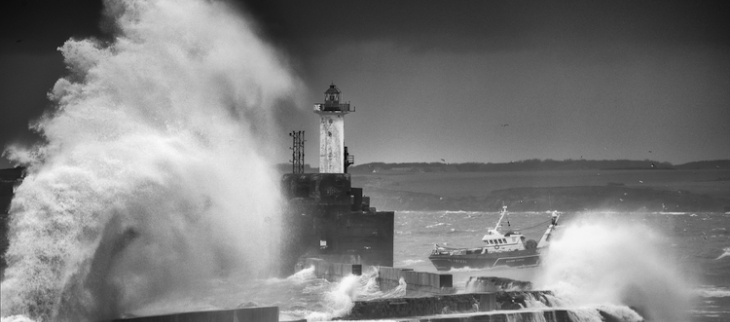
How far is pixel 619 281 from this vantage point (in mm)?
31250

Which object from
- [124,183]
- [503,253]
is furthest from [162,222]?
[503,253]

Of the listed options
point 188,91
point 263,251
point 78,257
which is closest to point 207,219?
point 188,91

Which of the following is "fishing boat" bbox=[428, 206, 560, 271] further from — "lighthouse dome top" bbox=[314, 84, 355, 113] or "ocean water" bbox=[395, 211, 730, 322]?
"lighthouse dome top" bbox=[314, 84, 355, 113]

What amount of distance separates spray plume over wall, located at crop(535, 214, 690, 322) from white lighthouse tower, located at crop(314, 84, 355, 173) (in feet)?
27.8

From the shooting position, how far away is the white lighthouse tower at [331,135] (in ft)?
124

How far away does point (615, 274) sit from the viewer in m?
31.7

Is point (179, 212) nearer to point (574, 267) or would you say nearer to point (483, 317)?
point (483, 317)

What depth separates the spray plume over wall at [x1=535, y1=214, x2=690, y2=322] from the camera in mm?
30016

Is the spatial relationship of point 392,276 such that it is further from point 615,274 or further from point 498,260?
point 498,260

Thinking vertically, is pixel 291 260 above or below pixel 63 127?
below

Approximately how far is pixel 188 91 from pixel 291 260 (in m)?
9.76

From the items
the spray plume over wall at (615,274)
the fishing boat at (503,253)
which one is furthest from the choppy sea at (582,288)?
the fishing boat at (503,253)

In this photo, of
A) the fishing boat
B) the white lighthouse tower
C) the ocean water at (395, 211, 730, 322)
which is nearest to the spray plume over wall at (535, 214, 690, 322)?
the ocean water at (395, 211, 730, 322)

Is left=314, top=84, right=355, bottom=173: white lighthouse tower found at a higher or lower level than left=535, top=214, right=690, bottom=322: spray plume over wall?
higher
